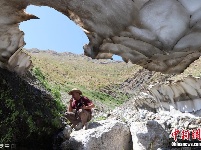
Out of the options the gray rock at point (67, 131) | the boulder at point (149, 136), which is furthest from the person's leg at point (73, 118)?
the boulder at point (149, 136)

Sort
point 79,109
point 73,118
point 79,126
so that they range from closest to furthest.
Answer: point 79,109 → point 73,118 → point 79,126

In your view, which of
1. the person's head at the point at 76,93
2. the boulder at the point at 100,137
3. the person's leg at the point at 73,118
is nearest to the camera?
the boulder at the point at 100,137

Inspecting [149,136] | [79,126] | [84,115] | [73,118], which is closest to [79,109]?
[84,115]

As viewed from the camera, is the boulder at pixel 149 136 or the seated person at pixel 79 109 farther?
the boulder at pixel 149 136

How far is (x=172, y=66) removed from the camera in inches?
242

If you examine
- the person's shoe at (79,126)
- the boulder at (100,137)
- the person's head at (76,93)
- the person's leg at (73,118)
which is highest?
the person's head at (76,93)

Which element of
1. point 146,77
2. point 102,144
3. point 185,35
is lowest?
point 102,144

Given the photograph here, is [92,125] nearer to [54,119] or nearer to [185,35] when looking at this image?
[54,119]

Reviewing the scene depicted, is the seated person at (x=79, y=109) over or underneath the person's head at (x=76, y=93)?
underneath

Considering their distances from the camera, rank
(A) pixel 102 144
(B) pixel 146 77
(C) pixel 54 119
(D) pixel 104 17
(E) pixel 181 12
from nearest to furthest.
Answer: (E) pixel 181 12
(D) pixel 104 17
(A) pixel 102 144
(C) pixel 54 119
(B) pixel 146 77

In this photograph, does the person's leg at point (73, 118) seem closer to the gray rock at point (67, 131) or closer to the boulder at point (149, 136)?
the gray rock at point (67, 131)

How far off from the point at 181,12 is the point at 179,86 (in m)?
6.03

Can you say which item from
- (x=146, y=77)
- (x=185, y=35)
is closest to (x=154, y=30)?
(x=185, y=35)

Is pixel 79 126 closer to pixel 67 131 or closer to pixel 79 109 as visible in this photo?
pixel 67 131
